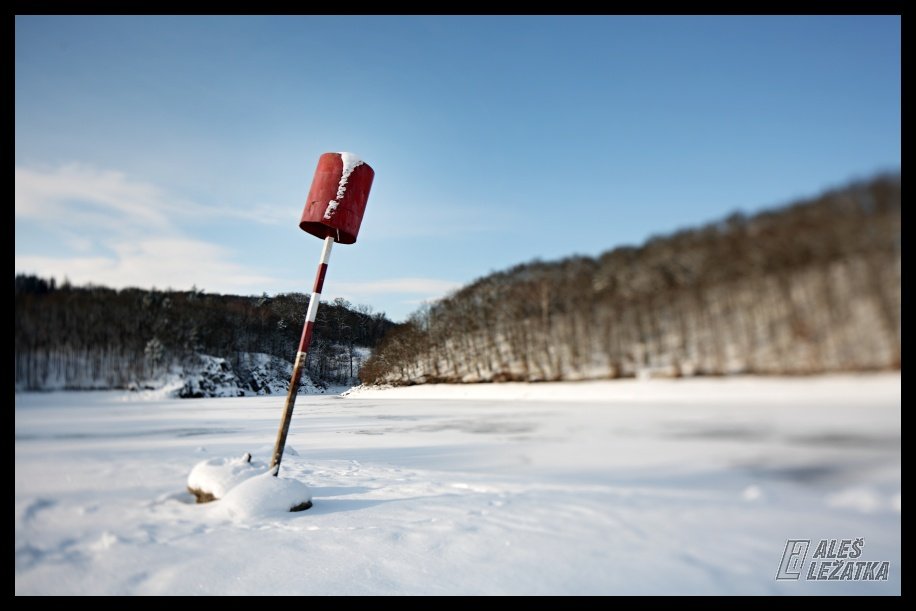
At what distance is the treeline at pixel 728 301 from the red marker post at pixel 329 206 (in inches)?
39.7

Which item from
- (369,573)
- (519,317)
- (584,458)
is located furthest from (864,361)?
(369,573)

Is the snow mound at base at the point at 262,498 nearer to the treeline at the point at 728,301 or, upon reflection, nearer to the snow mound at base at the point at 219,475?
the snow mound at base at the point at 219,475

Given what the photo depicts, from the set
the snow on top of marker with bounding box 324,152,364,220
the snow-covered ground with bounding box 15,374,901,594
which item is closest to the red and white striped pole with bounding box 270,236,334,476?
the snow on top of marker with bounding box 324,152,364,220

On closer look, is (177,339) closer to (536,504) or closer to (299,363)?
(299,363)

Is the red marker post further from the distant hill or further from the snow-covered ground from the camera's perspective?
the snow-covered ground

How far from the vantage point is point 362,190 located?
2930 mm

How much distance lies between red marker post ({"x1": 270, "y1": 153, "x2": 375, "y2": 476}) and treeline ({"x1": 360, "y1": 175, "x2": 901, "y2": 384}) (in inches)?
39.7

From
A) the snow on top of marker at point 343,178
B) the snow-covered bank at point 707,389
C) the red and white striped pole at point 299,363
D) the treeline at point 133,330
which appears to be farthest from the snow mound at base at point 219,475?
the snow on top of marker at point 343,178

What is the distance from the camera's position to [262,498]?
2455mm

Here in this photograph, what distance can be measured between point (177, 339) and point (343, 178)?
48.8 inches

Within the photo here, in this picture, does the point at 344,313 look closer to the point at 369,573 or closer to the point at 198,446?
the point at 198,446

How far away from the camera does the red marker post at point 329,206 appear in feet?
9.14

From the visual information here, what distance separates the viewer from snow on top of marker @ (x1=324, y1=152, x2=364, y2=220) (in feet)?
9.30
